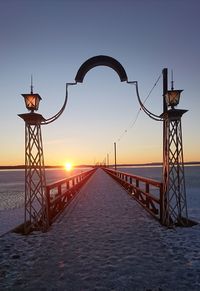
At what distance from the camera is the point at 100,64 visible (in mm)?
11469

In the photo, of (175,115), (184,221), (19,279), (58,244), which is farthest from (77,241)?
(175,115)

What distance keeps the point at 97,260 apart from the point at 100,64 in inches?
309

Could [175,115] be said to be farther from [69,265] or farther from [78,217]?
[69,265]

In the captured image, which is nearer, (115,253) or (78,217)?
(115,253)

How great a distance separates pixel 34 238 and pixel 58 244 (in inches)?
46.1

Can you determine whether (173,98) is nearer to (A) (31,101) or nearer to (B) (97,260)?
(A) (31,101)

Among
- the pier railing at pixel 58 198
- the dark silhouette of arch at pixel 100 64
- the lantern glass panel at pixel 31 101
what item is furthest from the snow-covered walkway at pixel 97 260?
the dark silhouette of arch at pixel 100 64

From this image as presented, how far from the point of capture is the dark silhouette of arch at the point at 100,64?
11.3m

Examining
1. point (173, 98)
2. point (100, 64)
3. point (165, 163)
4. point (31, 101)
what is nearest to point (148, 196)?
point (165, 163)

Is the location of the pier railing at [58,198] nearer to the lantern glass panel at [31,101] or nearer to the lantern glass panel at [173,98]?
the lantern glass panel at [31,101]

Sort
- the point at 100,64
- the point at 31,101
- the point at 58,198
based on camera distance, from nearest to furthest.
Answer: the point at 31,101, the point at 100,64, the point at 58,198

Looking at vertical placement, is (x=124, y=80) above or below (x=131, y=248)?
above

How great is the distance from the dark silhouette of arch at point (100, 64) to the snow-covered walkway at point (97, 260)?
225 inches

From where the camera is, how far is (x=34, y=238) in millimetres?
8219
